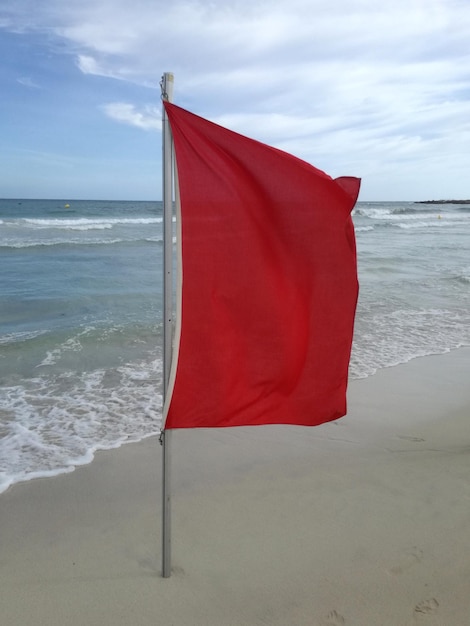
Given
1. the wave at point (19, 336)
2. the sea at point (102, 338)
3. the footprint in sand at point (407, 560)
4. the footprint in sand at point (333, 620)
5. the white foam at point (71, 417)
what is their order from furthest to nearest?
the wave at point (19, 336)
the sea at point (102, 338)
the white foam at point (71, 417)
the footprint in sand at point (407, 560)
the footprint in sand at point (333, 620)

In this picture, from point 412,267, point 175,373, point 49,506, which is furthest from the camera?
point 412,267

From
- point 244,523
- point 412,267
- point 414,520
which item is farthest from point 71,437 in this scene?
point 412,267

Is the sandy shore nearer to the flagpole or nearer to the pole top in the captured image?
the flagpole

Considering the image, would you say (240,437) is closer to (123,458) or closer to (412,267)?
(123,458)

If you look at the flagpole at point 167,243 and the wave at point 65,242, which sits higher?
the flagpole at point 167,243

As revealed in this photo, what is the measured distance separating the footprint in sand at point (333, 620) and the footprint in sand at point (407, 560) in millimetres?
473

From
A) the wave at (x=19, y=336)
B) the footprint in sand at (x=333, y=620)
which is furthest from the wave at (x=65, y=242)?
the footprint in sand at (x=333, y=620)

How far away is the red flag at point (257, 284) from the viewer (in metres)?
2.69

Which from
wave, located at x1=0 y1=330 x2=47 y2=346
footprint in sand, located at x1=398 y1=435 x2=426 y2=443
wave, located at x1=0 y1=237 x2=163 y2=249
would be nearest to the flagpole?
footprint in sand, located at x1=398 y1=435 x2=426 y2=443

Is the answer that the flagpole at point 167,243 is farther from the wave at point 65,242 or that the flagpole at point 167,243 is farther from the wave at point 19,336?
the wave at point 65,242

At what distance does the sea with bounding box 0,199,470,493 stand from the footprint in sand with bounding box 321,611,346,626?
8.42 ft

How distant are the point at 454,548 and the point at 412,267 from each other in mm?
16624

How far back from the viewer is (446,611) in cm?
286

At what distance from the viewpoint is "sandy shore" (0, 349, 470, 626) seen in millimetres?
2893
